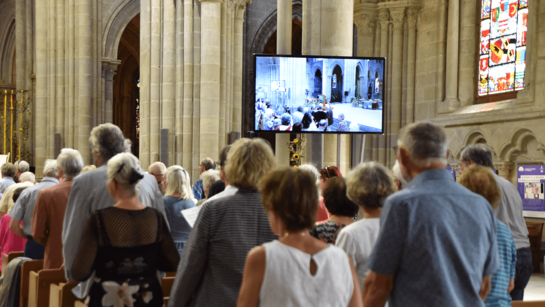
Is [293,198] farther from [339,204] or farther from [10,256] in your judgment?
[10,256]

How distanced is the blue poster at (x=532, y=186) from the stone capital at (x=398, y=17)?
5.13m

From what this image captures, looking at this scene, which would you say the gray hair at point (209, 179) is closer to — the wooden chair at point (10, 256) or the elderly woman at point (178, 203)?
the elderly woman at point (178, 203)

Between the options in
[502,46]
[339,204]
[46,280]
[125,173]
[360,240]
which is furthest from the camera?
[502,46]

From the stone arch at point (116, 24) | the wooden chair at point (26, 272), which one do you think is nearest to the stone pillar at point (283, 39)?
the wooden chair at point (26, 272)

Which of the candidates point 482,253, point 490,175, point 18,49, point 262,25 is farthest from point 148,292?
point 18,49

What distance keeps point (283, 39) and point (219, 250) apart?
7.65 m

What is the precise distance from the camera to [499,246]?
9.87ft

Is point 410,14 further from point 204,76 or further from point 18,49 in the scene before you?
point 18,49

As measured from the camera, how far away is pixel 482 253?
2.32m

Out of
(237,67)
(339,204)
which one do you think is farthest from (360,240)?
(237,67)

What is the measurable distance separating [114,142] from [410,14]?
11513 millimetres

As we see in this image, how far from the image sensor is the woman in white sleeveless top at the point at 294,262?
2.03 metres

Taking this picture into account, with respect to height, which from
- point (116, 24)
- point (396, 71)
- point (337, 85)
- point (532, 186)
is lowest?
point (532, 186)

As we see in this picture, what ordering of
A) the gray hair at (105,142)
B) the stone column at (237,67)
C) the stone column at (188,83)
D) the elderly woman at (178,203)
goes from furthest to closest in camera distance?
the stone column at (237,67) → the stone column at (188,83) → the elderly woman at (178,203) → the gray hair at (105,142)
